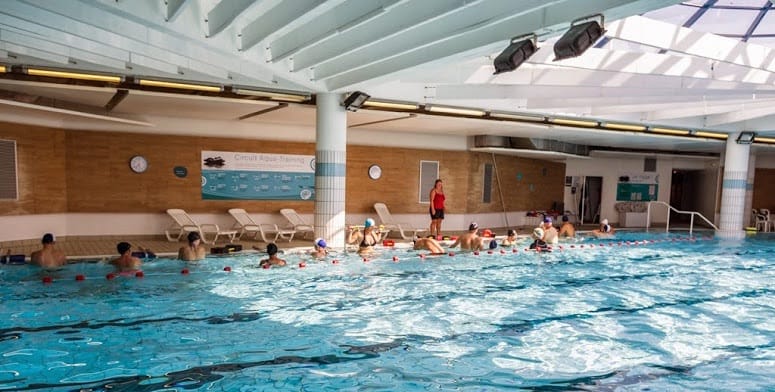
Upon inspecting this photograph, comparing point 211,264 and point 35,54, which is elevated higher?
point 35,54

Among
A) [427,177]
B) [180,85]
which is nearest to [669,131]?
[427,177]

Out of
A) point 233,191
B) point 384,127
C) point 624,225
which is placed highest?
point 384,127

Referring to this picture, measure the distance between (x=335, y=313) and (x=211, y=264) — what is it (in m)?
3.42

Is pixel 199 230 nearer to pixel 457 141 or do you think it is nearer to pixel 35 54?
pixel 35 54

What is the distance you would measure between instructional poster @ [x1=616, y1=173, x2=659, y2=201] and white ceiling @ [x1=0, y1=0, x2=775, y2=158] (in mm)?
7053

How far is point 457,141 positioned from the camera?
50.6 feet

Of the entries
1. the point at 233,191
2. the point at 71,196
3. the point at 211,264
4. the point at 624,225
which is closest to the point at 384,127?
the point at 233,191

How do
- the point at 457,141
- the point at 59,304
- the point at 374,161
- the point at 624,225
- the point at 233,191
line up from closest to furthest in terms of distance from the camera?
the point at 59,304 < the point at 233,191 < the point at 374,161 < the point at 457,141 < the point at 624,225

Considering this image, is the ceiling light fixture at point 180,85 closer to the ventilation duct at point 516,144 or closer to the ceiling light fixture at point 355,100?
the ceiling light fixture at point 355,100

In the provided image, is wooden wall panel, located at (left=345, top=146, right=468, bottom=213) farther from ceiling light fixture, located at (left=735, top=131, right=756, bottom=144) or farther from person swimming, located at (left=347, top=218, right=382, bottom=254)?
ceiling light fixture, located at (left=735, top=131, right=756, bottom=144)

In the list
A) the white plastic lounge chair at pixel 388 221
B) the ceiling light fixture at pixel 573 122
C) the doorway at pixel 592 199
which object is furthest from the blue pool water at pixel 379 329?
the doorway at pixel 592 199

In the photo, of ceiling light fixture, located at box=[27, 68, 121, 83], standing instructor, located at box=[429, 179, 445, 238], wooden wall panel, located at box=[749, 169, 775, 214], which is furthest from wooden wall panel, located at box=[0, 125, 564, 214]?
wooden wall panel, located at box=[749, 169, 775, 214]

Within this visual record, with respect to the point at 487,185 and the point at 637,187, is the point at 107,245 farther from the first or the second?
the point at 637,187

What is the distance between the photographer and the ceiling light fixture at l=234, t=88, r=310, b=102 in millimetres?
8720
